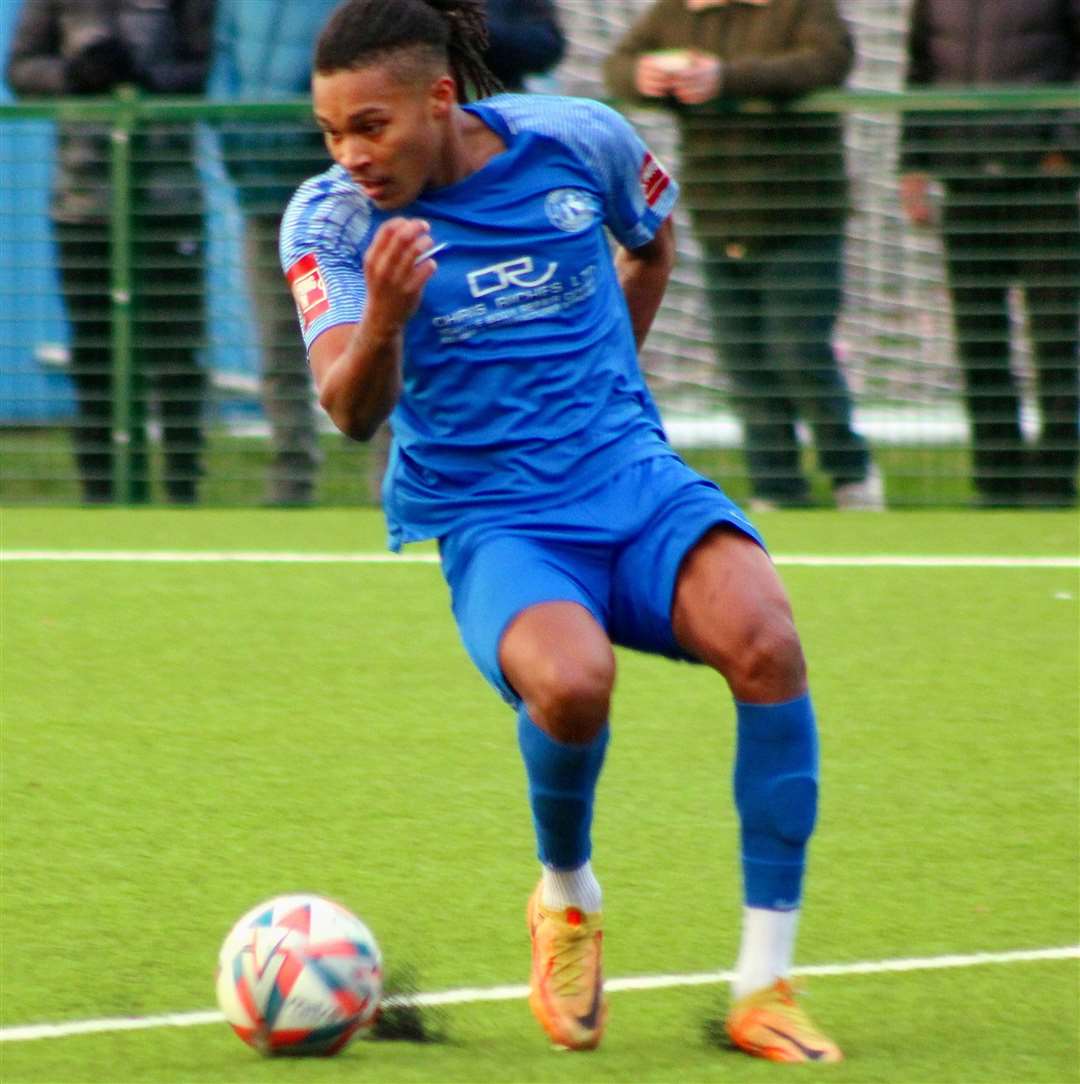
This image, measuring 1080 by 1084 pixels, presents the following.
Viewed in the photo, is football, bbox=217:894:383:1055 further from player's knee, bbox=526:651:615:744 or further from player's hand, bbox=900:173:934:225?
player's hand, bbox=900:173:934:225

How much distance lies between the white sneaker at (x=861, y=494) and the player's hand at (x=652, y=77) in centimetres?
182

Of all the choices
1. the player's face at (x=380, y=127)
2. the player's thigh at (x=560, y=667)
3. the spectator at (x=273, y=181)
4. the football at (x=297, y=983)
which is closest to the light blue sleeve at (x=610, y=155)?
the player's face at (x=380, y=127)

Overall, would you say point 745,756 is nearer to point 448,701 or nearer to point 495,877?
point 495,877

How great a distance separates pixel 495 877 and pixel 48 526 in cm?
513

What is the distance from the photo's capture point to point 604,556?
377 centimetres

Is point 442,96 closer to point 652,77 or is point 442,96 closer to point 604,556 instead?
point 604,556

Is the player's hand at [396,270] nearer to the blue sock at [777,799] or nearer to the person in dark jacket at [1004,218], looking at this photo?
the blue sock at [777,799]

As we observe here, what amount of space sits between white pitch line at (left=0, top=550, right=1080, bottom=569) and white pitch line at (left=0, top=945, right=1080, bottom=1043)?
163 inches

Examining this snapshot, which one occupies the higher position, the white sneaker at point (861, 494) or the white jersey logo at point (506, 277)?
the white jersey logo at point (506, 277)

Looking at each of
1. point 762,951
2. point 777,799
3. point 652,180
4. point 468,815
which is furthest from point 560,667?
point 468,815

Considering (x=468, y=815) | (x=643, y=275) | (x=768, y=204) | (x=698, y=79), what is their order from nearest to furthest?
(x=643, y=275), (x=468, y=815), (x=698, y=79), (x=768, y=204)

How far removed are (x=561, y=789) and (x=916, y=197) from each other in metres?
6.00

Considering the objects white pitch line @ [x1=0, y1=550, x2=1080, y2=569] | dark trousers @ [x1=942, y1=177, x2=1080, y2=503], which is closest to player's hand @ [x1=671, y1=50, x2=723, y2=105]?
dark trousers @ [x1=942, y1=177, x2=1080, y2=503]

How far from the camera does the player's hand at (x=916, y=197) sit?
A: 9.20m
